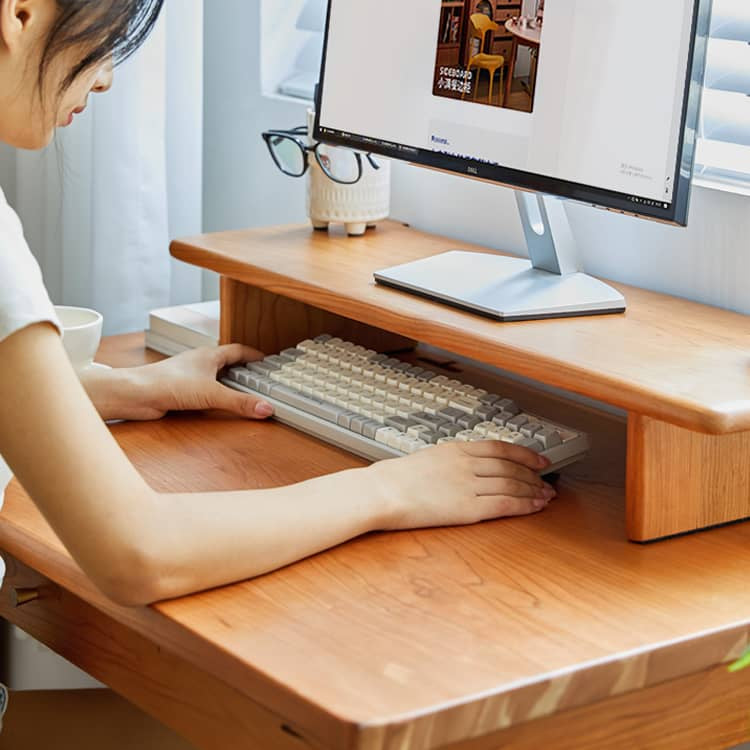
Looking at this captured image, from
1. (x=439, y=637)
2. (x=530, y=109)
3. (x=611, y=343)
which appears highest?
(x=530, y=109)

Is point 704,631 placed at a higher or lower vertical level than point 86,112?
lower

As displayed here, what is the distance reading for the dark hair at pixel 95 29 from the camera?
0.90 m

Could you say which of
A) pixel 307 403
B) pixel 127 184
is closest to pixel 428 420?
pixel 307 403

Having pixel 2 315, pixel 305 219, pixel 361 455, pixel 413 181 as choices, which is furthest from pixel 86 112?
pixel 2 315

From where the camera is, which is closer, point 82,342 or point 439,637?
point 439,637

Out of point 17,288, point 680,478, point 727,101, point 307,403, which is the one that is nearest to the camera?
point 17,288

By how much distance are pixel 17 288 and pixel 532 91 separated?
23.4 inches

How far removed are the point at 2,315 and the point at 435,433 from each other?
0.47 meters

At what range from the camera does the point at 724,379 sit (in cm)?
107

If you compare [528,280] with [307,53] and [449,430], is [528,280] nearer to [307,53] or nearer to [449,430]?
[449,430]

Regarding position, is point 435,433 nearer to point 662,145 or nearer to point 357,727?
point 662,145

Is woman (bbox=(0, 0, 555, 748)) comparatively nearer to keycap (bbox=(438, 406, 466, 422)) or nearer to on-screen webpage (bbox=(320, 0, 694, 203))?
keycap (bbox=(438, 406, 466, 422))

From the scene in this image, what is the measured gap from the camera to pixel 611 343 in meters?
1.16

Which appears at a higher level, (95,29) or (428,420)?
(95,29)
